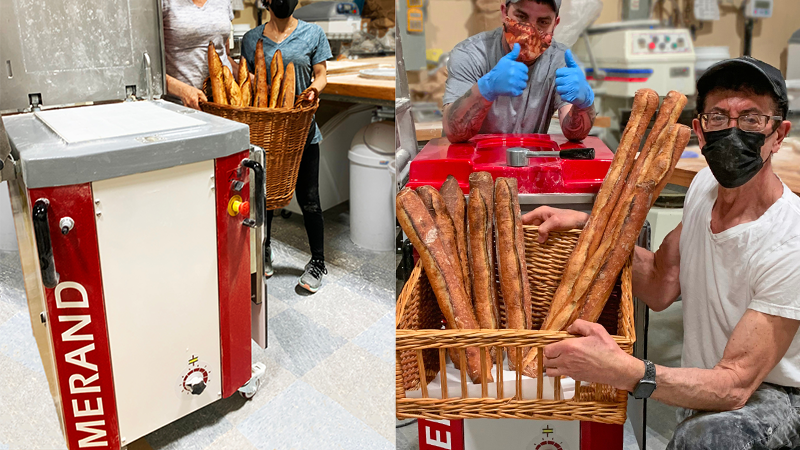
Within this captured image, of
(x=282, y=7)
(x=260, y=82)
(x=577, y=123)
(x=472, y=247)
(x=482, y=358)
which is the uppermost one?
(x=282, y=7)

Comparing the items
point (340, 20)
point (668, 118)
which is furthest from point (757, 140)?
point (340, 20)

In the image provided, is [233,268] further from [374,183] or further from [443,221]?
[374,183]

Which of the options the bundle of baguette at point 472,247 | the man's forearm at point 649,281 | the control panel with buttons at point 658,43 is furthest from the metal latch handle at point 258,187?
the control panel with buttons at point 658,43

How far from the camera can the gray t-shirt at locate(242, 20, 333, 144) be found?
7.61ft

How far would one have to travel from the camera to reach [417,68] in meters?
1.72

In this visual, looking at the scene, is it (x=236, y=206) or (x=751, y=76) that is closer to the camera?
(x=751, y=76)

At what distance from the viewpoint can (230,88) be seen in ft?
6.89

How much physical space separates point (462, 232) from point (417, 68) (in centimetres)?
68

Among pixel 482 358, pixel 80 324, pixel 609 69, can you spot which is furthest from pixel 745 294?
pixel 80 324

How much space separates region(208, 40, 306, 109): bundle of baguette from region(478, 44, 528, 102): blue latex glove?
0.99 meters

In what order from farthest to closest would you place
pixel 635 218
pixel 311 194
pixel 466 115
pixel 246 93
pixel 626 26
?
pixel 311 194
pixel 246 93
pixel 626 26
pixel 466 115
pixel 635 218

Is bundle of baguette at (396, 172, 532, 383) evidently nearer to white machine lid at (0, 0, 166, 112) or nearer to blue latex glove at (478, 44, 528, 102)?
blue latex glove at (478, 44, 528, 102)

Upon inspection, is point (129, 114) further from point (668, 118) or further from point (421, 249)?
point (668, 118)

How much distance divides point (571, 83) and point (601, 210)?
0.42m
